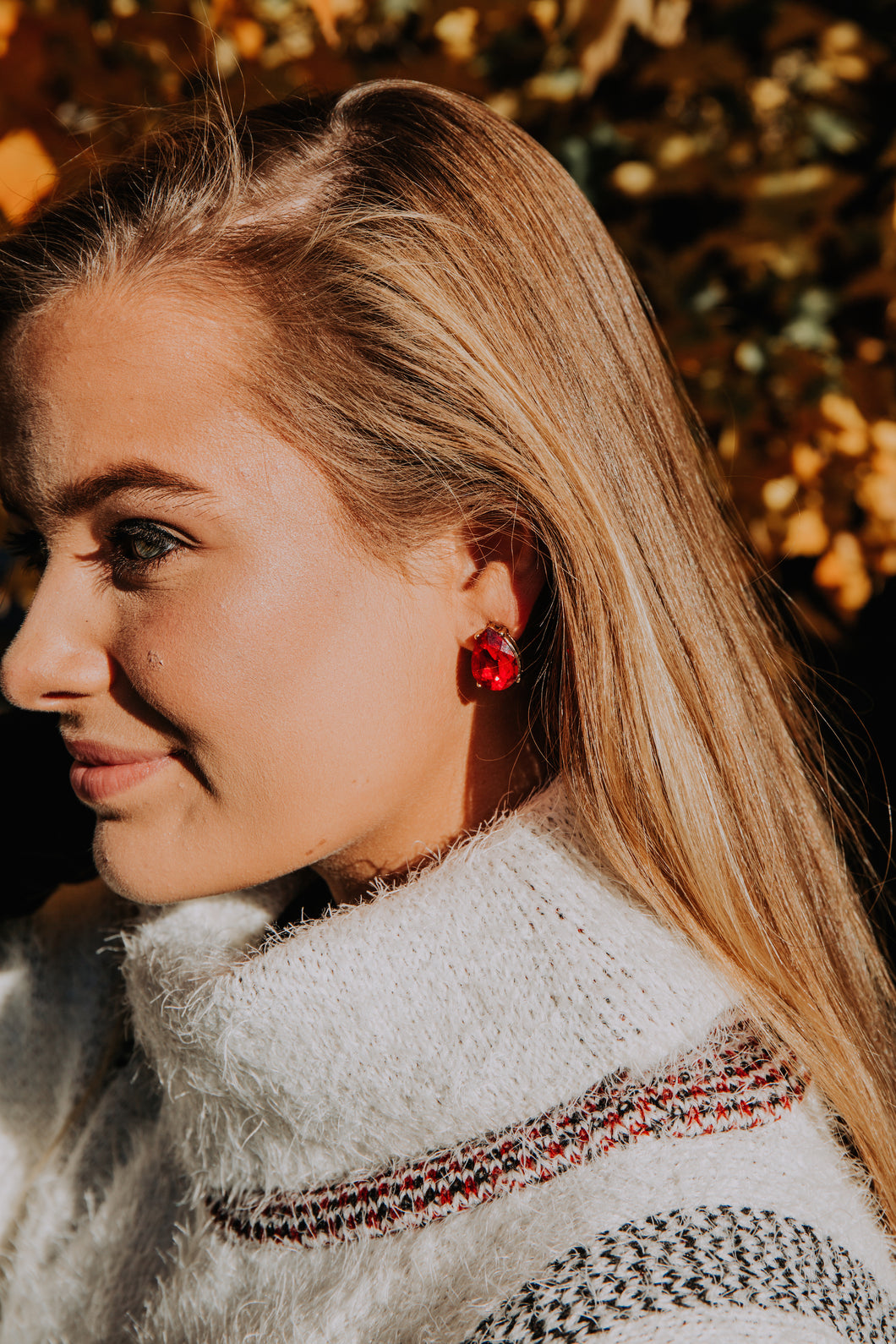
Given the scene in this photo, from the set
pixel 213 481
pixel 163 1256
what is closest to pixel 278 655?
pixel 213 481

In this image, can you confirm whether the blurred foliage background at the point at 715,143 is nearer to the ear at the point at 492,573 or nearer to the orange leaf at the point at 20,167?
the orange leaf at the point at 20,167

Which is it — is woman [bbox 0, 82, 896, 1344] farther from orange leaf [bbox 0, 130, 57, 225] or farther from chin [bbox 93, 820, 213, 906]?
orange leaf [bbox 0, 130, 57, 225]

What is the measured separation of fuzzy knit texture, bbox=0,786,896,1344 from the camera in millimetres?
1033

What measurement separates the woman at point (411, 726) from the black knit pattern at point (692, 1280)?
0.04 metres

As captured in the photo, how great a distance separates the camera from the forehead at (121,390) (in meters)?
1.25

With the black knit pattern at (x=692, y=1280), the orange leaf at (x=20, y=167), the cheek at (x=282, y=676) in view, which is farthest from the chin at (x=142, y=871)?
the orange leaf at (x=20, y=167)

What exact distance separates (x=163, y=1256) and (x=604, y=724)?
101cm

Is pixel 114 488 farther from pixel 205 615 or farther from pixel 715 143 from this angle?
pixel 715 143

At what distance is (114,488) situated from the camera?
1.28 metres

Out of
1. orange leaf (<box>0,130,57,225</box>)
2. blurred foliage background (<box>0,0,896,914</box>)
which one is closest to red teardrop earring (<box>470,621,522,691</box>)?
blurred foliage background (<box>0,0,896,914</box>)

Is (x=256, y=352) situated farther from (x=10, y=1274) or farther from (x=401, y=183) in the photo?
(x=10, y=1274)

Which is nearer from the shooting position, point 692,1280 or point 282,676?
point 692,1280

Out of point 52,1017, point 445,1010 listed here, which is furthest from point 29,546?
point 445,1010

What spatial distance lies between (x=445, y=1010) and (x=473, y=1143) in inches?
6.0
